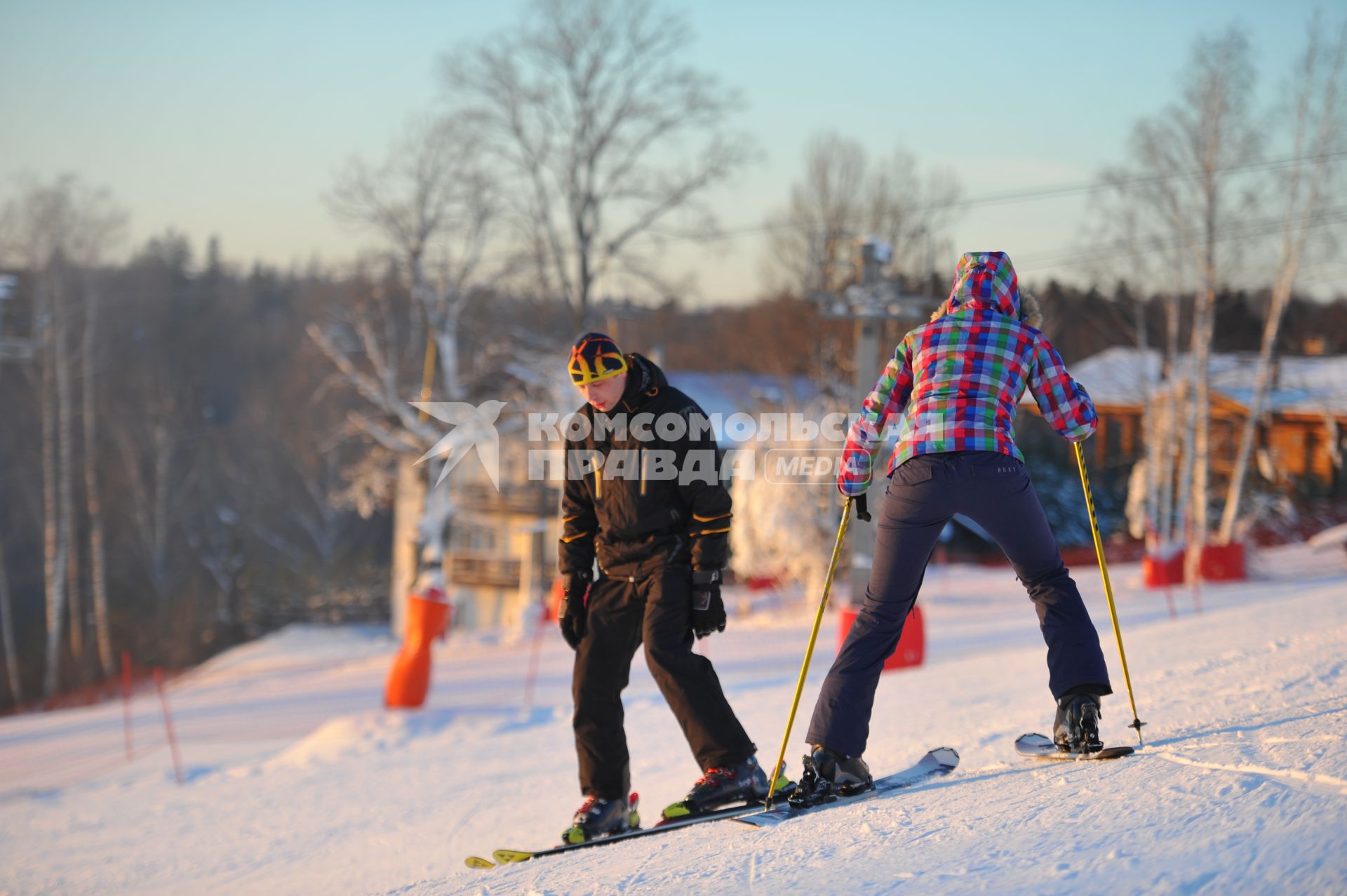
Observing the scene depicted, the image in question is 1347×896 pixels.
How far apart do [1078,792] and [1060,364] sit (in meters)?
1.31

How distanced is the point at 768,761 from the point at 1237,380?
18.2 m

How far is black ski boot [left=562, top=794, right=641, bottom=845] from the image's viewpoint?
12.4ft

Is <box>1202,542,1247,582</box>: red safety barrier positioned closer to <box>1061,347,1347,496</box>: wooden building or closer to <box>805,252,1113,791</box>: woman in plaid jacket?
<box>1061,347,1347,496</box>: wooden building

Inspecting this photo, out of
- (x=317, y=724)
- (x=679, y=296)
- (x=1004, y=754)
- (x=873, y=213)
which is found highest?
(x=873, y=213)

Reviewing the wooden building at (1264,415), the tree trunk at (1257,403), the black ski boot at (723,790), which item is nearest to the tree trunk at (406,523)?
the wooden building at (1264,415)

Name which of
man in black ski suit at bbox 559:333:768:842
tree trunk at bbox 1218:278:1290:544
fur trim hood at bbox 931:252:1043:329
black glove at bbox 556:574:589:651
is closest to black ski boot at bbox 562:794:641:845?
man in black ski suit at bbox 559:333:768:842

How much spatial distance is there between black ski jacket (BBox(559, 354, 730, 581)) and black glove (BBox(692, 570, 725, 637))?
0.04m

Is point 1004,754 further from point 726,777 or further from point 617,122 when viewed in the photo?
point 617,122

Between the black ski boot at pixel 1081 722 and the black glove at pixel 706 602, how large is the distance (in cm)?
117

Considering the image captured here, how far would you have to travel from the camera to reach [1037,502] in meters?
3.36

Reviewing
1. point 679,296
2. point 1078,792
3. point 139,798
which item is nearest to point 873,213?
point 679,296

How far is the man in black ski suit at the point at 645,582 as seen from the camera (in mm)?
3744

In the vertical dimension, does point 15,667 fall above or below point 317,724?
below

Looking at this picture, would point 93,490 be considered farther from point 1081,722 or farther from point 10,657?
point 1081,722
